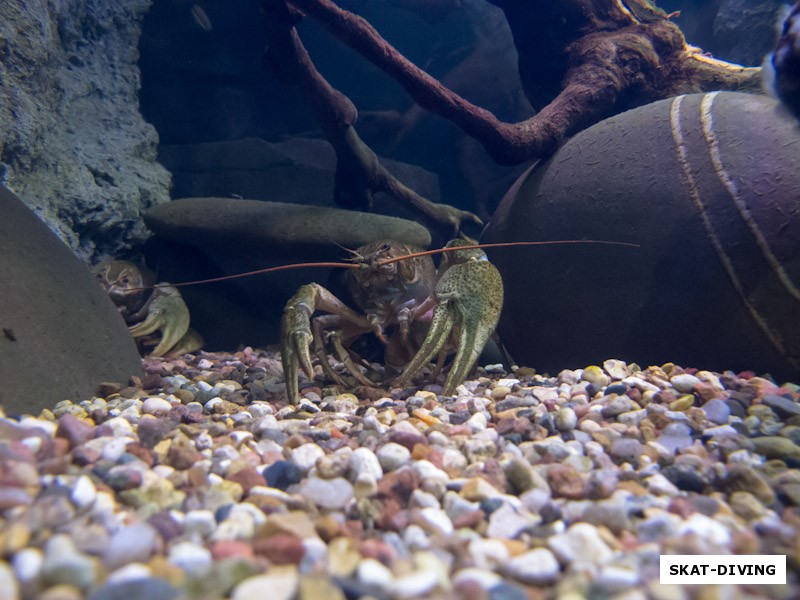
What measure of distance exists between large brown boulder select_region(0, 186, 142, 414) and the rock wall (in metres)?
1.70

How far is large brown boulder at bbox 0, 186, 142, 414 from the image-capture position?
2.50 meters

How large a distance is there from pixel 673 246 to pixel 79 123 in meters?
5.92

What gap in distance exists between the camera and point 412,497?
156 cm

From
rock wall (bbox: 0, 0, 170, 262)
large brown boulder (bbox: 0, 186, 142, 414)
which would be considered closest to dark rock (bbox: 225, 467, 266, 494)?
large brown boulder (bbox: 0, 186, 142, 414)

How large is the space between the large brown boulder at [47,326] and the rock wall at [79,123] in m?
1.70

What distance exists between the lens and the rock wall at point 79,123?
4.27m

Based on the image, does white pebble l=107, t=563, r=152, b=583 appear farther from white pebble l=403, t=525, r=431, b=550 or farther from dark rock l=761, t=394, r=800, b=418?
dark rock l=761, t=394, r=800, b=418

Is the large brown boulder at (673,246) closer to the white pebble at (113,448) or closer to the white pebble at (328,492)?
the white pebble at (328,492)

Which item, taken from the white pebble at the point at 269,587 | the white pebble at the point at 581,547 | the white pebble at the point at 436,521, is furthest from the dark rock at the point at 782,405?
the white pebble at the point at 269,587

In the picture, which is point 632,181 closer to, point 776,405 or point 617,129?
point 617,129

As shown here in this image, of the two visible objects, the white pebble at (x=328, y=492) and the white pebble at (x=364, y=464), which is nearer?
the white pebble at (x=328, y=492)

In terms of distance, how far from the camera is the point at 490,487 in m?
1.59

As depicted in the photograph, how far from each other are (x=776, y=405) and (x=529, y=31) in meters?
4.72

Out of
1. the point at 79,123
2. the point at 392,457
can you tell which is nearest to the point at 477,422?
the point at 392,457
